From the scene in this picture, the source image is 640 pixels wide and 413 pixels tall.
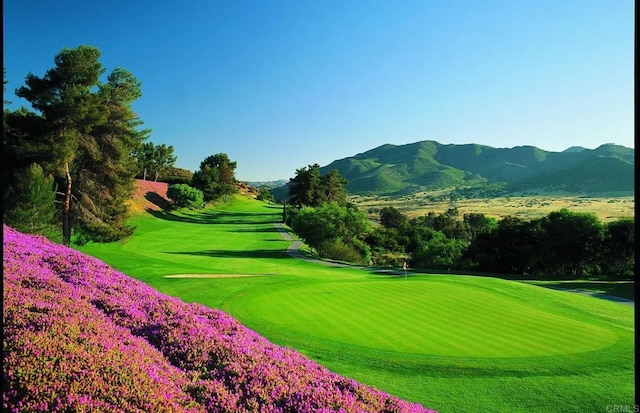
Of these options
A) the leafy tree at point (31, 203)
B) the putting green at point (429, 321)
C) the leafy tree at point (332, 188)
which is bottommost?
the putting green at point (429, 321)

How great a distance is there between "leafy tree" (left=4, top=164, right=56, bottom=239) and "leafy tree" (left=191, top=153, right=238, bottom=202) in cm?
6861

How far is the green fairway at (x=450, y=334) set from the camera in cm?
798

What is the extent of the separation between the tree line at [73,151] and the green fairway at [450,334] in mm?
8532

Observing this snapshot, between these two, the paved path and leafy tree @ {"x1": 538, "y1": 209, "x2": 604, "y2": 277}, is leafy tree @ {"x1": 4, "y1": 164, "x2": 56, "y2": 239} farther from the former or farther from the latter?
leafy tree @ {"x1": 538, "y1": 209, "x2": 604, "y2": 277}

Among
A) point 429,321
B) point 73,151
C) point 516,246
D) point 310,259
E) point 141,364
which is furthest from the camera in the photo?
point 516,246

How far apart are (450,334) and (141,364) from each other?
9089 millimetres

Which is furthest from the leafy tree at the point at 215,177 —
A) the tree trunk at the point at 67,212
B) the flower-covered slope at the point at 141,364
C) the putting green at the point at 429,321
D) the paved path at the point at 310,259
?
the flower-covered slope at the point at 141,364

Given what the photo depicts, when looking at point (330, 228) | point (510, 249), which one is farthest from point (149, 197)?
point (510, 249)

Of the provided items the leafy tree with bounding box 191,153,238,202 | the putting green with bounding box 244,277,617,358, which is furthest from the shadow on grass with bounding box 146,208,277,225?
the putting green with bounding box 244,277,617,358

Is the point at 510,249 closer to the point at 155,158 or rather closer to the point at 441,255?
the point at 441,255

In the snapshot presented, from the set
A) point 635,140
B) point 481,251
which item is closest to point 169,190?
point 481,251

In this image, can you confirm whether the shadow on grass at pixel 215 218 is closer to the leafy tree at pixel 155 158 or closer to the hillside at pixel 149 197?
the hillside at pixel 149 197

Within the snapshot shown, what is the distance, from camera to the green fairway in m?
7.98

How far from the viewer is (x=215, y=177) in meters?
96.2
